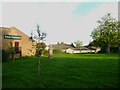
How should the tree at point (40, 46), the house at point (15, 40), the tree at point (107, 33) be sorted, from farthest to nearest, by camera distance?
the tree at point (107, 33)
the house at point (15, 40)
the tree at point (40, 46)

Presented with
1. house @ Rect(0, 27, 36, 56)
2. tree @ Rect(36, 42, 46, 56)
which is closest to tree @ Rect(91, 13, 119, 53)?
house @ Rect(0, 27, 36, 56)

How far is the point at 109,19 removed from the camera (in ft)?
268

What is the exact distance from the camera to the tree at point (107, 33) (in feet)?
255

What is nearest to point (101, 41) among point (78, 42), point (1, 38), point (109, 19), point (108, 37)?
point (108, 37)

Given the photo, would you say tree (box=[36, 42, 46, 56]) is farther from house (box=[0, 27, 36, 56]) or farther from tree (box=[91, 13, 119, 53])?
tree (box=[91, 13, 119, 53])

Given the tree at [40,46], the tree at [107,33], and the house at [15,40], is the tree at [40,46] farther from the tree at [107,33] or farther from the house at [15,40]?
the tree at [107,33]

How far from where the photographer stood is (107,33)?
261ft

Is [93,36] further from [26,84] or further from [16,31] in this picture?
[26,84]

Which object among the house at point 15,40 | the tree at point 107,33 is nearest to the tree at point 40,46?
the house at point 15,40

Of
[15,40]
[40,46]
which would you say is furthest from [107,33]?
[40,46]

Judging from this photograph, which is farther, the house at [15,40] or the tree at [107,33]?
the tree at [107,33]

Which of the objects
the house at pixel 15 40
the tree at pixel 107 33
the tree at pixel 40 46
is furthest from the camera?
the tree at pixel 107 33

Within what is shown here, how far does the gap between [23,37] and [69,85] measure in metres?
37.1

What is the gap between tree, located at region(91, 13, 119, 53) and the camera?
77.8m
